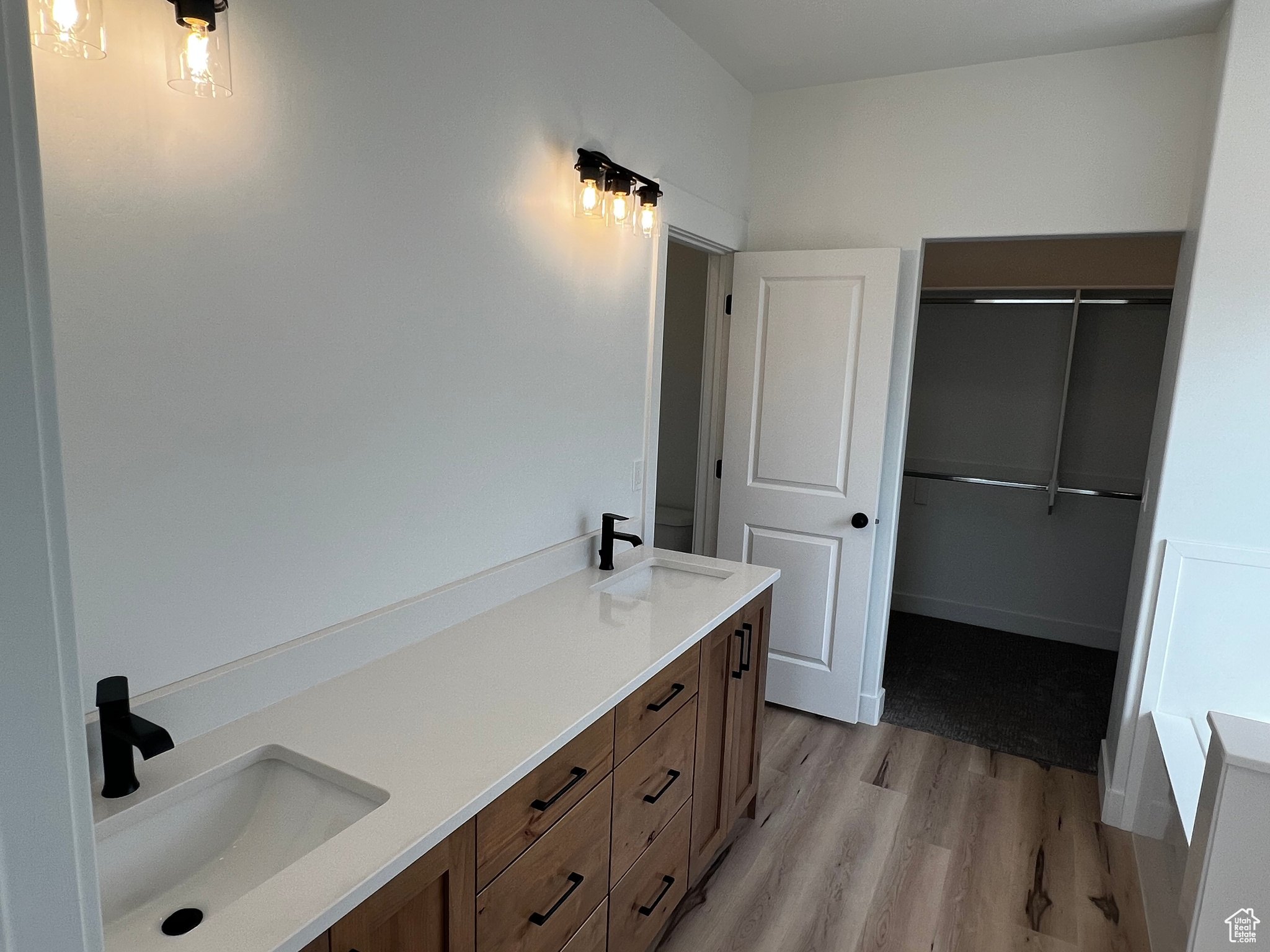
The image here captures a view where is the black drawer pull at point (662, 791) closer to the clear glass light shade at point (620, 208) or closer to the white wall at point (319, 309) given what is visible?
the white wall at point (319, 309)

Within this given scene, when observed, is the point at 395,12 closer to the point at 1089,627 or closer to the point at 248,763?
the point at 248,763

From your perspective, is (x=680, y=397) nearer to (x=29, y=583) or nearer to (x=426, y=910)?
(x=426, y=910)

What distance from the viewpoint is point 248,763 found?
129 centimetres

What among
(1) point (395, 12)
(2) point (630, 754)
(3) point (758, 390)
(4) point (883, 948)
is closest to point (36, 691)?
(2) point (630, 754)

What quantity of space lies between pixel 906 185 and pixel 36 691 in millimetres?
3189

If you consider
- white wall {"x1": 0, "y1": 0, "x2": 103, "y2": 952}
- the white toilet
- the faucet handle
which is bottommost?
the white toilet

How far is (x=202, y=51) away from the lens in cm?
115

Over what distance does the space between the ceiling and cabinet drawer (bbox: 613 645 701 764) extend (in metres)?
2.01

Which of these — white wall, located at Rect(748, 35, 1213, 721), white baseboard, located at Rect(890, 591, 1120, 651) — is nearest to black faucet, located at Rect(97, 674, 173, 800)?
white wall, located at Rect(748, 35, 1213, 721)

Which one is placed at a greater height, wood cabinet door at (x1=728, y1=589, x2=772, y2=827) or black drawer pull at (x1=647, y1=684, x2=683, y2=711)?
black drawer pull at (x1=647, y1=684, x2=683, y2=711)

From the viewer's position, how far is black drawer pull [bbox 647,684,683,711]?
69.0 inches

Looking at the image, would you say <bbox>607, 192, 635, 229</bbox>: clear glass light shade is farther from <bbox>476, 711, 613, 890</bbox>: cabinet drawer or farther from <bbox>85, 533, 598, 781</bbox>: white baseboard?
<bbox>476, 711, 613, 890</bbox>: cabinet drawer

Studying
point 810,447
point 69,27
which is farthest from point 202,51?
point 810,447

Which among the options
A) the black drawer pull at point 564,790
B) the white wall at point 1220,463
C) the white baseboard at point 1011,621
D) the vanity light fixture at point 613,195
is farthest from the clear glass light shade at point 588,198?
the white baseboard at point 1011,621
